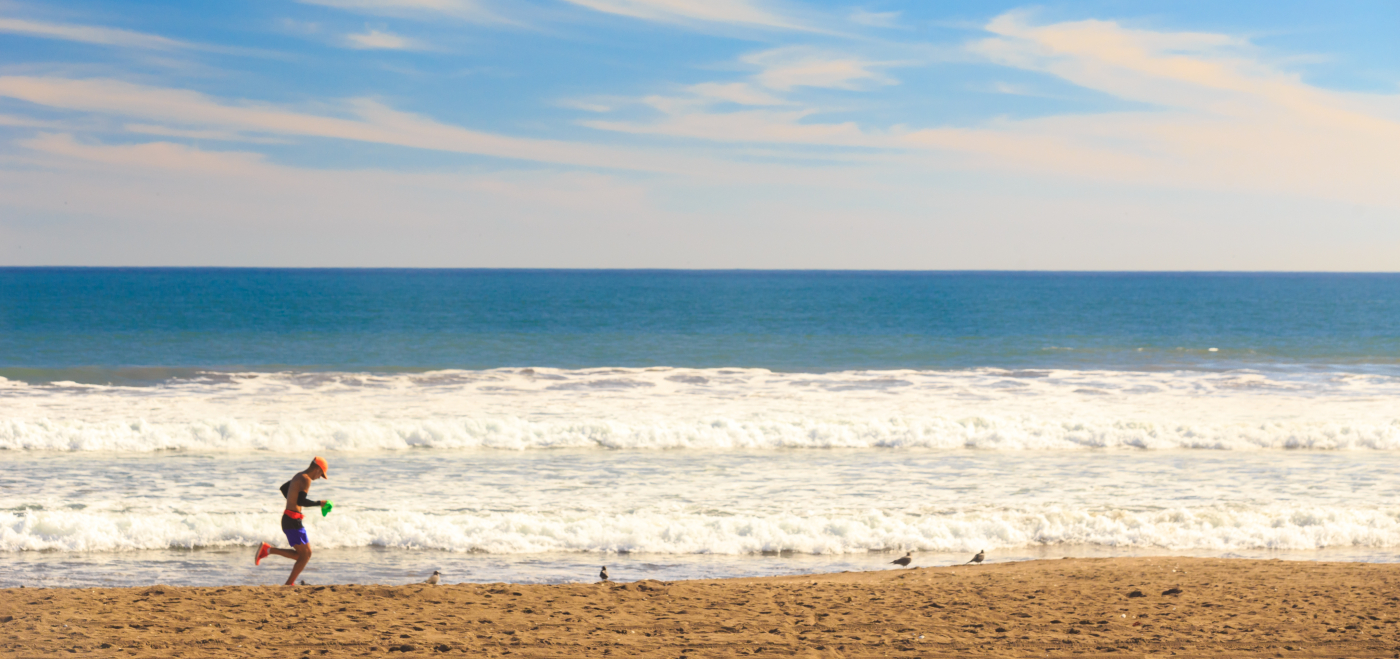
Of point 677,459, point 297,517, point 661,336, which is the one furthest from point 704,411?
point 661,336

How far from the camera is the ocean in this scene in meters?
11.4

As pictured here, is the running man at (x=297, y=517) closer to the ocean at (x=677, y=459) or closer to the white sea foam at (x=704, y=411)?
the ocean at (x=677, y=459)

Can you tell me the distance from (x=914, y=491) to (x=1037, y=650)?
7323 mm

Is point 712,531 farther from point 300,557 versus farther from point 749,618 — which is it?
point 300,557

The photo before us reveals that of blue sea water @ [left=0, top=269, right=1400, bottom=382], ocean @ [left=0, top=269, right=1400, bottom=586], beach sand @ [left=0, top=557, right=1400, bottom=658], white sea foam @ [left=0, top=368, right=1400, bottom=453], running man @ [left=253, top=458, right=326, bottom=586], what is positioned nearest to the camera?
beach sand @ [left=0, top=557, right=1400, bottom=658]

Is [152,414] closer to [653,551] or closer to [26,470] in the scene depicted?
[26,470]

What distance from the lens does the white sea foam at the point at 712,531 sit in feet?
37.2

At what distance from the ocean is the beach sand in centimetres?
157

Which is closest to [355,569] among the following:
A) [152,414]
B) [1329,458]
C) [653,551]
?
[653,551]

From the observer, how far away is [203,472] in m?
15.4

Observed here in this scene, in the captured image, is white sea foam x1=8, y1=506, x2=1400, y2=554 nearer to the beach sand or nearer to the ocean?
the ocean

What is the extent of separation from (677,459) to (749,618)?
924 cm

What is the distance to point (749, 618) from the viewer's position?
7922 millimetres

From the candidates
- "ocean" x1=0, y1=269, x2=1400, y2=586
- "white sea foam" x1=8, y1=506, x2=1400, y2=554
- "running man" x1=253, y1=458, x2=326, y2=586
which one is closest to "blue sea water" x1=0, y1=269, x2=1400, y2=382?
"ocean" x1=0, y1=269, x2=1400, y2=586
